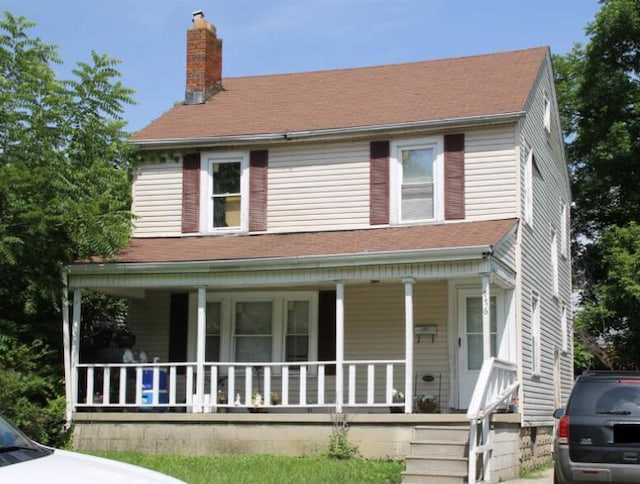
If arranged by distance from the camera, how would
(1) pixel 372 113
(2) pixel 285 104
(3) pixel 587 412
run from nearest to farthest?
(3) pixel 587 412 → (1) pixel 372 113 → (2) pixel 285 104

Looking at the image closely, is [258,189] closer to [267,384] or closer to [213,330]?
[213,330]

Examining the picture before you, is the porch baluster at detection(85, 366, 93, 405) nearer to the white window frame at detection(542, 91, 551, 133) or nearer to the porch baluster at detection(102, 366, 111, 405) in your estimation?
the porch baluster at detection(102, 366, 111, 405)

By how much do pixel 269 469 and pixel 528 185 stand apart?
7599 mm

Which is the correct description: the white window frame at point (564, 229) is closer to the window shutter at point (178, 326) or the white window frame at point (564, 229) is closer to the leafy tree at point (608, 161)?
the leafy tree at point (608, 161)

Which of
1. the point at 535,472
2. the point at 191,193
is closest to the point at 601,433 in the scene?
the point at 535,472

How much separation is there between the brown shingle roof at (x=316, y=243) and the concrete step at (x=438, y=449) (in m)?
2.92

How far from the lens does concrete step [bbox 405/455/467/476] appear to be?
40.8 ft

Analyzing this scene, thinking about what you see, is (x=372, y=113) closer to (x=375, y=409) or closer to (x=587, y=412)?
(x=375, y=409)

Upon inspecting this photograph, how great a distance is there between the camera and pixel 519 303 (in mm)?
15648

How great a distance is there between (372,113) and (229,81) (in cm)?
520

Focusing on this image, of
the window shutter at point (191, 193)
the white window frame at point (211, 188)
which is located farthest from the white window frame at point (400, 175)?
the window shutter at point (191, 193)

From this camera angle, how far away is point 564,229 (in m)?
22.3

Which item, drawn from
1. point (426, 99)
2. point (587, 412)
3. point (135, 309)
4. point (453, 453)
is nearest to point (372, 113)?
point (426, 99)

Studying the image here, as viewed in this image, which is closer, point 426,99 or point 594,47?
point 426,99
